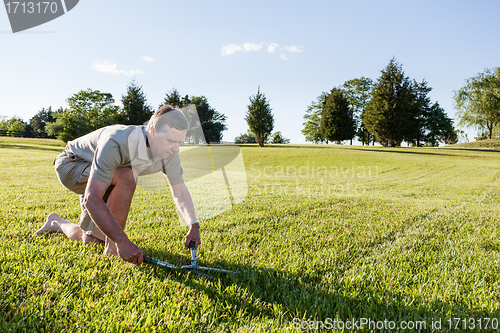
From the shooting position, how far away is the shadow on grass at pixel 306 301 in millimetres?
1712

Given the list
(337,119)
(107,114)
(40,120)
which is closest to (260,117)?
(337,119)

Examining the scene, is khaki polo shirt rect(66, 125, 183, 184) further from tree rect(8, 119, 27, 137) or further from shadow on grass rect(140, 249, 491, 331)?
tree rect(8, 119, 27, 137)

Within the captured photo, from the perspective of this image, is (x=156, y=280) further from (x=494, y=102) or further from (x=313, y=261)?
(x=494, y=102)

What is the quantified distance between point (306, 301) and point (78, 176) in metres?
2.39

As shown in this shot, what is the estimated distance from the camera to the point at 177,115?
7.47 ft

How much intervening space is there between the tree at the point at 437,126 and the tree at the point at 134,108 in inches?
2066

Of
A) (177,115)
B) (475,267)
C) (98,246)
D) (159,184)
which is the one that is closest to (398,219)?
(475,267)

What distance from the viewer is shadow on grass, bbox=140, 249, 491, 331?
1.71 meters

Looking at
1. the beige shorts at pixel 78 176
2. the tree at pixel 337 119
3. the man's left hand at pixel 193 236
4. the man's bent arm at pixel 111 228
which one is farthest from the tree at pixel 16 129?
the man's left hand at pixel 193 236

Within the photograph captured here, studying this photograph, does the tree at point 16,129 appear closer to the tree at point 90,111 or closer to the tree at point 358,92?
the tree at point 90,111

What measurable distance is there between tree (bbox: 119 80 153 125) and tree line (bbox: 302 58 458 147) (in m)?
28.4

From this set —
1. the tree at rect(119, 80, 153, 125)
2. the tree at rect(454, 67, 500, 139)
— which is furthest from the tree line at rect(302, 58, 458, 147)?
the tree at rect(119, 80, 153, 125)

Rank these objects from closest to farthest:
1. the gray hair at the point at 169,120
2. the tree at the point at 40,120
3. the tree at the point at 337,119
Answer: the gray hair at the point at 169,120, the tree at the point at 337,119, the tree at the point at 40,120

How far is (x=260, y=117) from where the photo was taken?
36.7m
